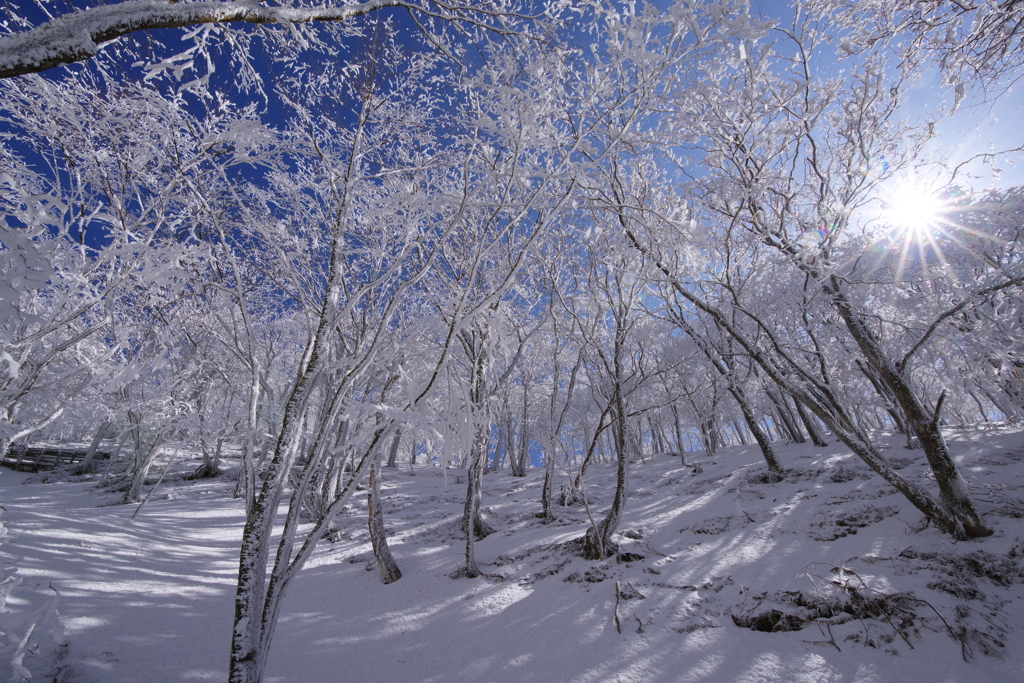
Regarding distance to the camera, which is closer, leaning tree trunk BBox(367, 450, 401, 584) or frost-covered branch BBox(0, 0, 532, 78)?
frost-covered branch BBox(0, 0, 532, 78)

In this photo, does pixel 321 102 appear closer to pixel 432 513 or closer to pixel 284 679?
pixel 284 679

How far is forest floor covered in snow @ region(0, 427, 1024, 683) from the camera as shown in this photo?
319 centimetres

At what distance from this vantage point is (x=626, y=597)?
14.5 ft

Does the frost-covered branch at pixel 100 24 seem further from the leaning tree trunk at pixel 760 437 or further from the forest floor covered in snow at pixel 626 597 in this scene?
the leaning tree trunk at pixel 760 437

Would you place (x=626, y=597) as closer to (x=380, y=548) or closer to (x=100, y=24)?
(x=380, y=548)

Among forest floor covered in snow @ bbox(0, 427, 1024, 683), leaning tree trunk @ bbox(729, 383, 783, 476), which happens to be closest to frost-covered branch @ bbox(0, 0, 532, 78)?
forest floor covered in snow @ bbox(0, 427, 1024, 683)

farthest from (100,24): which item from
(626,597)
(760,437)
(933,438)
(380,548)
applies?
(760,437)

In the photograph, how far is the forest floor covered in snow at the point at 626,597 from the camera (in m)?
3.19

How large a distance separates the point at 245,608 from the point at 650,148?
6662 mm

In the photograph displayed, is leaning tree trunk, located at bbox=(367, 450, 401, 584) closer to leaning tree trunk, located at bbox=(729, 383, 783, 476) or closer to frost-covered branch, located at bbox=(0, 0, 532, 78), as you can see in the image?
frost-covered branch, located at bbox=(0, 0, 532, 78)

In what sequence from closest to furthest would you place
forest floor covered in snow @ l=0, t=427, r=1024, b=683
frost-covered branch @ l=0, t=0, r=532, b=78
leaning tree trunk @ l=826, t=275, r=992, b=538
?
frost-covered branch @ l=0, t=0, r=532, b=78, forest floor covered in snow @ l=0, t=427, r=1024, b=683, leaning tree trunk @ l=826, t=275, r=992, b=538

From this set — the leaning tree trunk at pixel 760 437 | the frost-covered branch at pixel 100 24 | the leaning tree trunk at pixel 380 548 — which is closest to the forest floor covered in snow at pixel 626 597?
the leaning tree trunk at pixel 380 548

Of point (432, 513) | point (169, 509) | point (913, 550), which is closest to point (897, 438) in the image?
point (913, 550)

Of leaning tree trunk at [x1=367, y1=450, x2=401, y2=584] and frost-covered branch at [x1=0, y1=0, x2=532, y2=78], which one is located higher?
frost-covered branch at [x1=0, y1=0, x2=532, y2=78]
